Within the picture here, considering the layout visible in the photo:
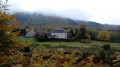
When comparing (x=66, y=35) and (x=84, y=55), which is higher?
(x=84, y=55)

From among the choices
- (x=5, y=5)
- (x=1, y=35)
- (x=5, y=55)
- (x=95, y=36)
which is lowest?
(x=95, y=36)

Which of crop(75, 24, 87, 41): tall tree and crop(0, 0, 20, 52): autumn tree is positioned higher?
crop(0, 0, 20, 52): autumn tree

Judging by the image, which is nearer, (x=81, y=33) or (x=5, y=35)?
(x=5, y=35)

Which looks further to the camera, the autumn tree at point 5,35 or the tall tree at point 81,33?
the tall tree at point 81,33

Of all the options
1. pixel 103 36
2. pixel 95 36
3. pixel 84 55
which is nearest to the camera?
pixel 84 55

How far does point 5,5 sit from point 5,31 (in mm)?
1136

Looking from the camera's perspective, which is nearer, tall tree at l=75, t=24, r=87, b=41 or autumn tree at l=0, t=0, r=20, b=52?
autumn tree at l=0, t=0, r=20, b=52

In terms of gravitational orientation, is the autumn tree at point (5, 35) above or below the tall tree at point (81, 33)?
above

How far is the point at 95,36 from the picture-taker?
148 feet

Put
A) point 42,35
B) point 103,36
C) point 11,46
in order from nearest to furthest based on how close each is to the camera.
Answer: point 11,46 < point 42,35 < point 103,36

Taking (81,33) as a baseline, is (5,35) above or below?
above

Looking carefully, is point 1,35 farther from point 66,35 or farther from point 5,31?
point 66,35

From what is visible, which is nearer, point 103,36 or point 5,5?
point 5,5

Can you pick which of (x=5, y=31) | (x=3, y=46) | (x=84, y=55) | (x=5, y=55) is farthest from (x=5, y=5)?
(x=84, y=55)
